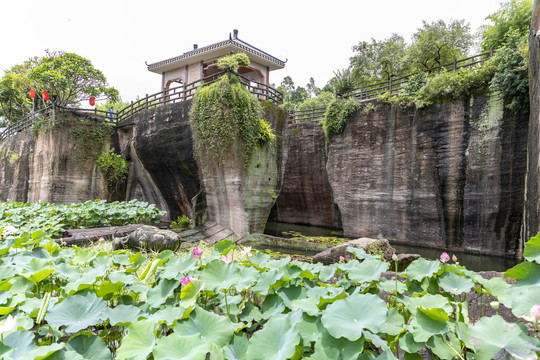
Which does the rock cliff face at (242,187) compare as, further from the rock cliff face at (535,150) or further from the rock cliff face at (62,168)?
the rock cliff face at (62,168)

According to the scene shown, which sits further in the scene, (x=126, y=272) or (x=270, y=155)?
(x=270, y=155)

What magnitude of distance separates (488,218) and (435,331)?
10650 millimetres

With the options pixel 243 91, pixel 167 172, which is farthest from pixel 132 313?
pixel 167 172

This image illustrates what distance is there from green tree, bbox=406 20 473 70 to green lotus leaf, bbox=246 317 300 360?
21144 millimetres

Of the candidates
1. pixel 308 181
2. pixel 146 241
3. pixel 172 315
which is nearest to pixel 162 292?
pixel 172 315

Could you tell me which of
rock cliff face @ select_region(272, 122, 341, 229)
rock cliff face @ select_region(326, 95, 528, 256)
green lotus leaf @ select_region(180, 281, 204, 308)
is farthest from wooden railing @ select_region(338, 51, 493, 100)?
green lotus leaf @ select_region(180, 281, 204, 308)

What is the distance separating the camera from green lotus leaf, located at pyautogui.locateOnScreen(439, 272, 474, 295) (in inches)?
60.1

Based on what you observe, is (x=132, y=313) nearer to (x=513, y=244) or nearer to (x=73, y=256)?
(x=73, y=256)

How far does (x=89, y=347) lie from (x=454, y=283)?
1782 millimetres

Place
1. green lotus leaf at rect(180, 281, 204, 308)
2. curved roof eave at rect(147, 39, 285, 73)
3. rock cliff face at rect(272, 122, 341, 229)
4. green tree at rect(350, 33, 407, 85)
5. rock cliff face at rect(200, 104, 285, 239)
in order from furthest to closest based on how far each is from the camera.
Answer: green tree at rect(350, 33, 407, 85) → rock cliff face at rect(272, 122, 341, 229) → curved roof eave at rect(147, 39, 285, 73) → rock cliff face at rect(200, 104, 285, 239) → green lotus leaf at rect(180, 281, 204, 308)

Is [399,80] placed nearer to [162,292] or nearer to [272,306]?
[272,306]

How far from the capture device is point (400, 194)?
38.0 ft

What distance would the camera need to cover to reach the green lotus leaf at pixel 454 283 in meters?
1.53

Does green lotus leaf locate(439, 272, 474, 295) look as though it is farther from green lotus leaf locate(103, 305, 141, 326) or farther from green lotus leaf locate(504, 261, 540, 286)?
green lotus leaf locate(103, 305, 141, 326)
